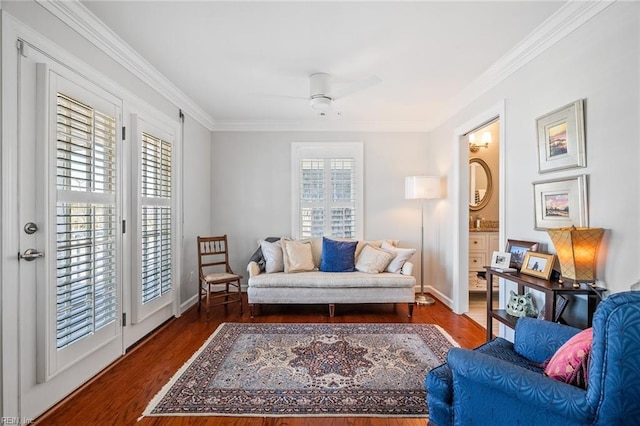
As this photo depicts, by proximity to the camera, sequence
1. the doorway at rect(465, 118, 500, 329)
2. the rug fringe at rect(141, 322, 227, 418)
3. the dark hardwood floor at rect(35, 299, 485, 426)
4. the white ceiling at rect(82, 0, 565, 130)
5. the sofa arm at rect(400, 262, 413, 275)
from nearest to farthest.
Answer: the dark hardwood floor at rect(35, 299, 485, 426), the rug fringe at rect(141, 322, 227, 418), the white ceiling at rect(82, 0, 565, 130), the sofa arm at rect(400, 262, 413, 275), the doorway at rect(465, 118, 500, 329)

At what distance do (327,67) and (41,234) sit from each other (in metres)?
2.53

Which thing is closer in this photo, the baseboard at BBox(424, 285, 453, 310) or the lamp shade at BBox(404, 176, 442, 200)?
the baseboard at BBox(424, 285, 453, 310)

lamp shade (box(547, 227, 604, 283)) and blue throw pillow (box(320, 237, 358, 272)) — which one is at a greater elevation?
lamp shade (box(547, 227, 604, 283))

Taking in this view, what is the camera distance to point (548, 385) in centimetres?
106

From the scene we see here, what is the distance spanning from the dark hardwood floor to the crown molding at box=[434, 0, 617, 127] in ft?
8.46

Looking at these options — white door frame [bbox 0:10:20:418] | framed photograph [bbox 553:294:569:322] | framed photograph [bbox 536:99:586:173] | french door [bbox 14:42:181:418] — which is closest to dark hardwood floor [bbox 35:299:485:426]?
french door [bbox 14:42:181:418]

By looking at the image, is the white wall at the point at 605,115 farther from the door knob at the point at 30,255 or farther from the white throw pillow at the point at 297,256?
the door knob at the point at 30,255

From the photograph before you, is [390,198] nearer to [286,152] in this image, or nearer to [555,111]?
[286,152]

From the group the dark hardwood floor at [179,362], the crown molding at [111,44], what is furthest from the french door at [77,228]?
the crown molding at [111,44]

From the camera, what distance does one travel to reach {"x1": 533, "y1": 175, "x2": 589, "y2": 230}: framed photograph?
6.21ft

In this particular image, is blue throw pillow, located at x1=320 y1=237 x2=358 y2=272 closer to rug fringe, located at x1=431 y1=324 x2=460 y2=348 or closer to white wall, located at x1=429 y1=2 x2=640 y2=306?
rug fringe, located at x1=431 y1=324 x2=460 y2=348

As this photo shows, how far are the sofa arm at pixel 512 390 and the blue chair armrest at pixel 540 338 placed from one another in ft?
1.70

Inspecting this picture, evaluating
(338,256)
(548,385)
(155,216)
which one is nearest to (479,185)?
(338,256)

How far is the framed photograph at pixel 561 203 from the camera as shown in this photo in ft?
6.21
